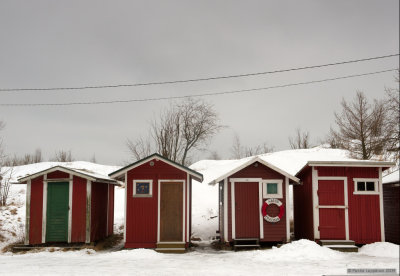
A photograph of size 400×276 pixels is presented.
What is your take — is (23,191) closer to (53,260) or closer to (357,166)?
(53,260)

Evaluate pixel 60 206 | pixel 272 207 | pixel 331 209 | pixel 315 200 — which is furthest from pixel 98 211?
pixel 331 209

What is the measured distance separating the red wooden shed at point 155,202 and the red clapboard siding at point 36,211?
9.71 ft

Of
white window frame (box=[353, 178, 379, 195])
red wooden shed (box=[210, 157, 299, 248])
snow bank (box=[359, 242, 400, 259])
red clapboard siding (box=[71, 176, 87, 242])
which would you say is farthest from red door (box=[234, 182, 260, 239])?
red clapboard siding (box=[71, 176, 87, 242])

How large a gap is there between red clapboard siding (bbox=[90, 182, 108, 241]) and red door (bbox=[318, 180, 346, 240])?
8.40 meters

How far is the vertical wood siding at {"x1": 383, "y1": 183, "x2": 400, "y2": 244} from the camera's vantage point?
1397 cm

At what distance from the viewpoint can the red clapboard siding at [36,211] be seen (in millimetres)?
14273

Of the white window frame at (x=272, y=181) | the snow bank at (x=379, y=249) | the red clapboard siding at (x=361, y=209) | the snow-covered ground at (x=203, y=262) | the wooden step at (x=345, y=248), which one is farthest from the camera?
the white window frame at (x=272, y=181)

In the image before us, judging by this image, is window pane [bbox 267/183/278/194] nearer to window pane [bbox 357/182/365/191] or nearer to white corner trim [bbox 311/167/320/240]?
white corner trim [bbox 311/167/320/240]

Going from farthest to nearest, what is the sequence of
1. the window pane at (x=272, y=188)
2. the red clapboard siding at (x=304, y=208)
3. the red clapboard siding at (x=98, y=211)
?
the red clapboard siding at (x=98, y=211) < the red clapboard siding at (x=304, y=208) < the window pane at (x=272, y=188)

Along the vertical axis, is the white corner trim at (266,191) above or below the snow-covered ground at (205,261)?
above

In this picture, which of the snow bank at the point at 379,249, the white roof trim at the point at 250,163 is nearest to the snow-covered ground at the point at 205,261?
the snow bank at the point at 379,249

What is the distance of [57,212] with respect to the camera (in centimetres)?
1444

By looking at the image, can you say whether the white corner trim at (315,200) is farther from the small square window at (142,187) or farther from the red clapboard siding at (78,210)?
the red clapboard siding at (78,210)

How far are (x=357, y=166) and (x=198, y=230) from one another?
8165 mm
